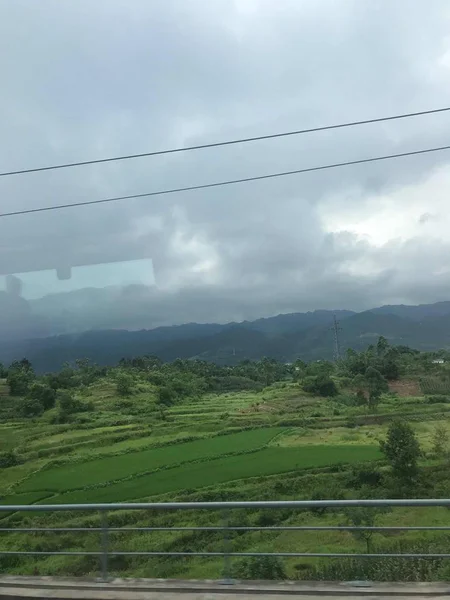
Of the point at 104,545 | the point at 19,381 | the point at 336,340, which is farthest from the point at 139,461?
the point at 104,545

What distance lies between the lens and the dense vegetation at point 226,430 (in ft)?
73.4

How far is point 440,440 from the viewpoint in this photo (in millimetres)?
24891

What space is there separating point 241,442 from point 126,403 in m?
7.48

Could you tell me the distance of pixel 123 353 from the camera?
3575 cm

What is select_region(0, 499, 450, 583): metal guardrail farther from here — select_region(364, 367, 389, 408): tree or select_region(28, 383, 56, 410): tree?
select_region(28, 383, 56, 410): tree

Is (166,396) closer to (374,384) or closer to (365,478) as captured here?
(374,384)

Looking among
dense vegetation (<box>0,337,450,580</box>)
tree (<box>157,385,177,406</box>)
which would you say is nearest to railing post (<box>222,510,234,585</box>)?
dense vegetation (<box>0,337,450,580</box>)

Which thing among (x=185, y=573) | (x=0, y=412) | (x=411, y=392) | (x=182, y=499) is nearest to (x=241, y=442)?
(x=182, y=499)

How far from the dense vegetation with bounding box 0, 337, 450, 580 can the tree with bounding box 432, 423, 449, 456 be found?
0.37 feet

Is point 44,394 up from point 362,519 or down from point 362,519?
up

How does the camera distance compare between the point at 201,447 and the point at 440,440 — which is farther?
the point at 201,447

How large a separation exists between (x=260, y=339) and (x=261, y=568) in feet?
119

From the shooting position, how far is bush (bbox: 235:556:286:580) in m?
4.34

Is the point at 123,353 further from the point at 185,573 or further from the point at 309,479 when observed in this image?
the point at 185,573
